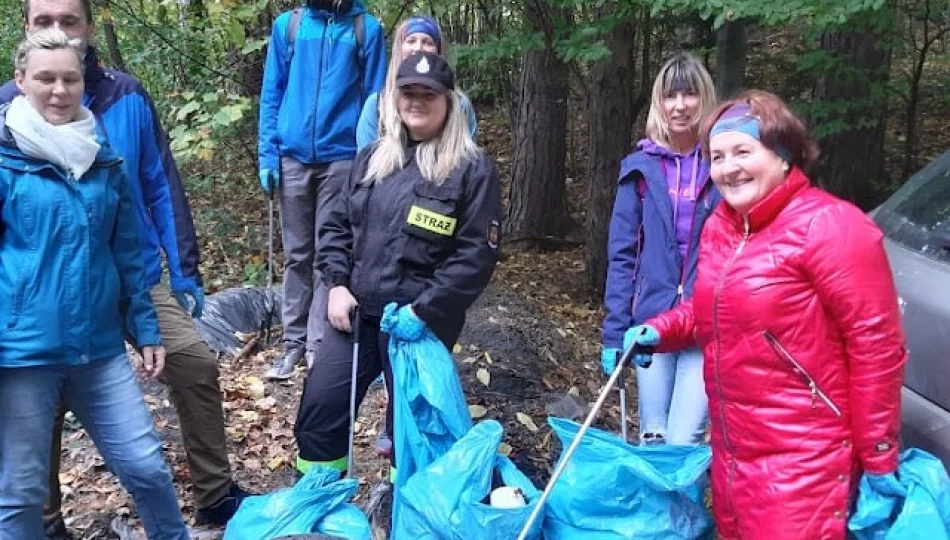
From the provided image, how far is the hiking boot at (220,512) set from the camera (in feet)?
12.6

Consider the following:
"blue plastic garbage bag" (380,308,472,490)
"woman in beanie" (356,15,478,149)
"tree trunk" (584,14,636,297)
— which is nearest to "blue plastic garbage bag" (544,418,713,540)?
"blue plastic garbage bag" (380,308,472,490)

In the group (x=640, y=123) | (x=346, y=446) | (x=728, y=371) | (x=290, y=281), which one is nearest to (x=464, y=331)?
(x=290, y=281)

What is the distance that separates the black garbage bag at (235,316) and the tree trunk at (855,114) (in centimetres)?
423

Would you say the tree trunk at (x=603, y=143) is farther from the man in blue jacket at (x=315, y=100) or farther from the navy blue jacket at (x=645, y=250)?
the navy blue jacket at (x=645, y=250)

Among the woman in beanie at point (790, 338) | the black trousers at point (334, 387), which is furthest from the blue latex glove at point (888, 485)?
the black trousers at point (334, 387)

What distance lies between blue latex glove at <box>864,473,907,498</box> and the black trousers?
1.77 metres

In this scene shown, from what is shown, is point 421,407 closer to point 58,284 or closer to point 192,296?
point 192,296

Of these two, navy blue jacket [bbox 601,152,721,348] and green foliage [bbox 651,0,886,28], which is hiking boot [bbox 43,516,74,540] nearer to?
navy blue jacket [bbox 601,152,721,348]

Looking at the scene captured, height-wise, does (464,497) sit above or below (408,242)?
below

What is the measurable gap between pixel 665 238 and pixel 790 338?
1.02 metres

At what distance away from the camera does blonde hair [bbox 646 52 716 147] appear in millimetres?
3436

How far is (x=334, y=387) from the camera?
11.3 ft

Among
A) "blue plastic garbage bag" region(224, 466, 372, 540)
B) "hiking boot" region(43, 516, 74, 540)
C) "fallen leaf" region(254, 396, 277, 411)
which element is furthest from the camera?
"fallen leaf" region(254, 396, 277, 411)

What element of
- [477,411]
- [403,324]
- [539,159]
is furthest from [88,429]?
[539,159]
